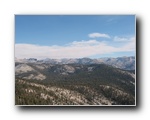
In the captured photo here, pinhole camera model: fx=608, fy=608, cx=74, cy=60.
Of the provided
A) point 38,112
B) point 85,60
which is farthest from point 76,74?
point 38,112

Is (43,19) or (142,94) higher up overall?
(43,19)

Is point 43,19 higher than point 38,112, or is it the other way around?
point 43,19

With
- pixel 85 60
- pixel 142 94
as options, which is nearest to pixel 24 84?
pixel 85 60

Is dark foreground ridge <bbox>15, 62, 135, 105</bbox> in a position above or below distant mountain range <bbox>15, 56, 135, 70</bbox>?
below

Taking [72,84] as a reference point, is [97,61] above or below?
above

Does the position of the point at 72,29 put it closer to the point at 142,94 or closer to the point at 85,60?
the point at 85,60

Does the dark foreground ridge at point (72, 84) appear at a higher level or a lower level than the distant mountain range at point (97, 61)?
lower

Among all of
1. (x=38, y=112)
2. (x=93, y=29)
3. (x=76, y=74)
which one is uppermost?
(x=93, y=29)
